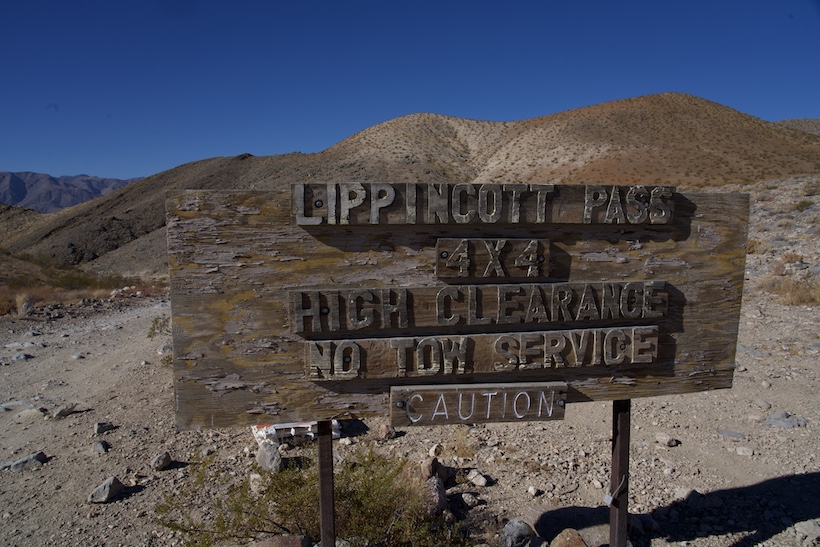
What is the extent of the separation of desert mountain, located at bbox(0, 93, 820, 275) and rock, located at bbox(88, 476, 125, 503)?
28105mm

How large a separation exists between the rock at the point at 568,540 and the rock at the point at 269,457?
2290 mm

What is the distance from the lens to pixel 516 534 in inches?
143

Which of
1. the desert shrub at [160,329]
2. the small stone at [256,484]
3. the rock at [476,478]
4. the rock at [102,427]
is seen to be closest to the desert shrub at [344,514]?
the small stone at [256,484]

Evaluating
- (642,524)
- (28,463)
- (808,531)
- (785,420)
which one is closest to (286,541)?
(642,524)

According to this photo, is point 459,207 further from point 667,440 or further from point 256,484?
point 667,440

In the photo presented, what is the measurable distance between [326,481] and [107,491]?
2485 millimetres

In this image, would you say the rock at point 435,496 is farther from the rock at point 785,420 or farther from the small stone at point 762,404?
the small stone at point 762,404

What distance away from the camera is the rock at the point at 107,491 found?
4221mm

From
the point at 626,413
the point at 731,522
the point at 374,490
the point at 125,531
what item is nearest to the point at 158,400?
the point at 125,531

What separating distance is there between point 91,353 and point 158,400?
320cm

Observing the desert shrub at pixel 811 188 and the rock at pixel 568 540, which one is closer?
the rock at pixel 568 540

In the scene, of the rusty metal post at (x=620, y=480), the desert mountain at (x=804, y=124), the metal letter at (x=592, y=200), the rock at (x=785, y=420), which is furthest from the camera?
the desert mountain at (x=804, y=124)

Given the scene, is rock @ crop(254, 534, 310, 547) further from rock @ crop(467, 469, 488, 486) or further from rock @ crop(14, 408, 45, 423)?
rock @ crop(14, 408, 45, 423)

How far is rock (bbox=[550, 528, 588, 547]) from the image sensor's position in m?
3.49
